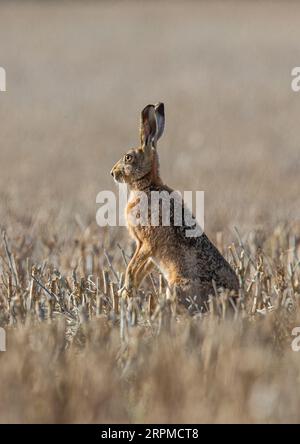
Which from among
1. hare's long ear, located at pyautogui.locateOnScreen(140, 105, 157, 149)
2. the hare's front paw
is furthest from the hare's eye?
the hare's front paw

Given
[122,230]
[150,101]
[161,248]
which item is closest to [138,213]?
[161,248]

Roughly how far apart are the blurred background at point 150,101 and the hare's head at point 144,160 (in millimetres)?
2470

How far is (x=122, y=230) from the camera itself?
9.77m

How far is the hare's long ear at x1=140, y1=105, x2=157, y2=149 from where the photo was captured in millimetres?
6344

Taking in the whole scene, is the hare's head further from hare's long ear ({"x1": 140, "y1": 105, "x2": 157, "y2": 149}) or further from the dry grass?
the dry grass

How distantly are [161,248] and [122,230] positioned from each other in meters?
3.50

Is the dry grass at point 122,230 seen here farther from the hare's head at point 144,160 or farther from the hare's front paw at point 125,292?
the hare's head at point 144,160

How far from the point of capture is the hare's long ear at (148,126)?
634 cm

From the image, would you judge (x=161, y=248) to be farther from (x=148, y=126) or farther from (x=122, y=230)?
(x=122, y=230)

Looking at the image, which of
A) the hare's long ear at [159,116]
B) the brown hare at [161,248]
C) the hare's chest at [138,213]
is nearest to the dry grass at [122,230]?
the brown hare at [161,248]

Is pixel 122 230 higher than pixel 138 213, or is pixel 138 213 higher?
pixel 122 230

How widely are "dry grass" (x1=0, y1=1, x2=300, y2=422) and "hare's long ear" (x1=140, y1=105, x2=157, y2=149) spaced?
868 millimetres

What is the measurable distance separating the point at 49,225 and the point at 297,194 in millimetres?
3585

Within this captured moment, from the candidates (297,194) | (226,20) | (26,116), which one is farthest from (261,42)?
(297,194)
